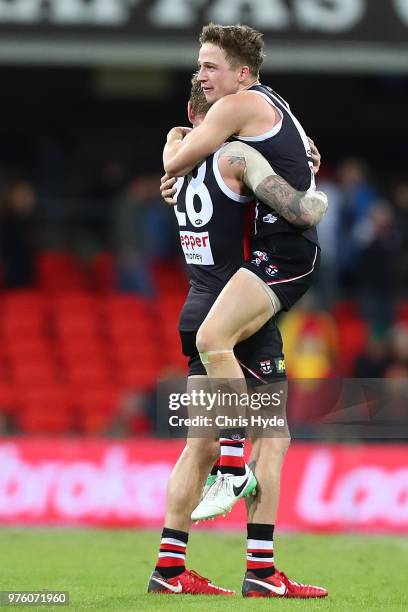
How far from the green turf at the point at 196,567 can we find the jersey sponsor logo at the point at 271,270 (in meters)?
1.61

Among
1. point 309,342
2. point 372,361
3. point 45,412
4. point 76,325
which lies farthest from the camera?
point 76,325

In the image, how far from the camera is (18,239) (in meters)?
16.7

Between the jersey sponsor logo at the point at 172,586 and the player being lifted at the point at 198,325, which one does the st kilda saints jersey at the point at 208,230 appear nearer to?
the player being lifted at the point at 198,325

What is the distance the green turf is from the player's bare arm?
2.16m

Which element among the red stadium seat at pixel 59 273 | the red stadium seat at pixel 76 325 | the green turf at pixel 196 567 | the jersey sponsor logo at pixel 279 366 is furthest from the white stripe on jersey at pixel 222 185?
the red stadium seat at pixel 59 273

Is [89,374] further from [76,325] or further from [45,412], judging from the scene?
[45,412]

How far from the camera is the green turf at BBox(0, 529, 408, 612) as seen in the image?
6770 millimetres

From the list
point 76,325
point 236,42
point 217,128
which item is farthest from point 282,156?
point 76,325

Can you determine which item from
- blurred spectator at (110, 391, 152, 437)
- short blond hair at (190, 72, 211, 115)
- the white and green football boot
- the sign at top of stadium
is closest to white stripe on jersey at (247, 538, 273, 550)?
the white and green football boot

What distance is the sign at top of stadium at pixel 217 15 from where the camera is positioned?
1412 centimetres

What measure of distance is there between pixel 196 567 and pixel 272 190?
2.98m

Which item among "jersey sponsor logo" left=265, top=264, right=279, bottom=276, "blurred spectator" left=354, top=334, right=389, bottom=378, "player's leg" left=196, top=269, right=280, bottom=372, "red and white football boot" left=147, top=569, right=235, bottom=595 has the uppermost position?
A: "jersey sponsor logo" left=265, top=264, right=279, bottom=276

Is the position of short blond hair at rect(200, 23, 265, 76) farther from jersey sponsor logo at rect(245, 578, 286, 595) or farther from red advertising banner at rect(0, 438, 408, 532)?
red advertising banner at rect(0, 438, 408, 532)

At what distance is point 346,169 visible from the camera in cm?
1636
